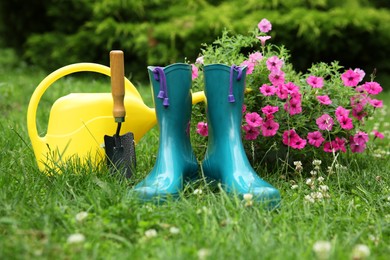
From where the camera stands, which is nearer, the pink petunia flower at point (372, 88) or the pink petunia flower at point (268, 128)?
the pink petunia flower at point (268, 128)


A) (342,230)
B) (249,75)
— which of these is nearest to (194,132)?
(249,75)

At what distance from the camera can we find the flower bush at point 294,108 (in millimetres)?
2170

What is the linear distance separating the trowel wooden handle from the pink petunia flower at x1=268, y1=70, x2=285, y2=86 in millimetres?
568

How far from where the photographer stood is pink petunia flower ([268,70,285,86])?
2.18 meters

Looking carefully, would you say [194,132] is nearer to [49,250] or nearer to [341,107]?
[341,107]

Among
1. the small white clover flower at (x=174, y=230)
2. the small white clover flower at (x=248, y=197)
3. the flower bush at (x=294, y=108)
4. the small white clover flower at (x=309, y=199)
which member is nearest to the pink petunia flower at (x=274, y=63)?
the flower bush at (x=294, y=108)

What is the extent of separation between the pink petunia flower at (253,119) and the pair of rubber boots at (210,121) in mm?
205

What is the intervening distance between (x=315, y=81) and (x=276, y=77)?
6.3 inches

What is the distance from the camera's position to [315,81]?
223cm

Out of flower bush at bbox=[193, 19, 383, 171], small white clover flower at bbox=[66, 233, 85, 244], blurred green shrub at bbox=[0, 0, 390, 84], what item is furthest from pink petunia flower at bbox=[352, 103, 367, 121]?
blurred green shrub at bbox=[0, 0, 390, 84]

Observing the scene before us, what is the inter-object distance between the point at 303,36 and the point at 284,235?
3.78 meters

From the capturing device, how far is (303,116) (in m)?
2.21

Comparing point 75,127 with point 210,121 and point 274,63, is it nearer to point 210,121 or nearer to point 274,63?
point 210,121

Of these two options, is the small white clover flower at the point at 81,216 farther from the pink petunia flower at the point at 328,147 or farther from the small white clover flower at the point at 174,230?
the pink petunia flower at the point at 328,147
